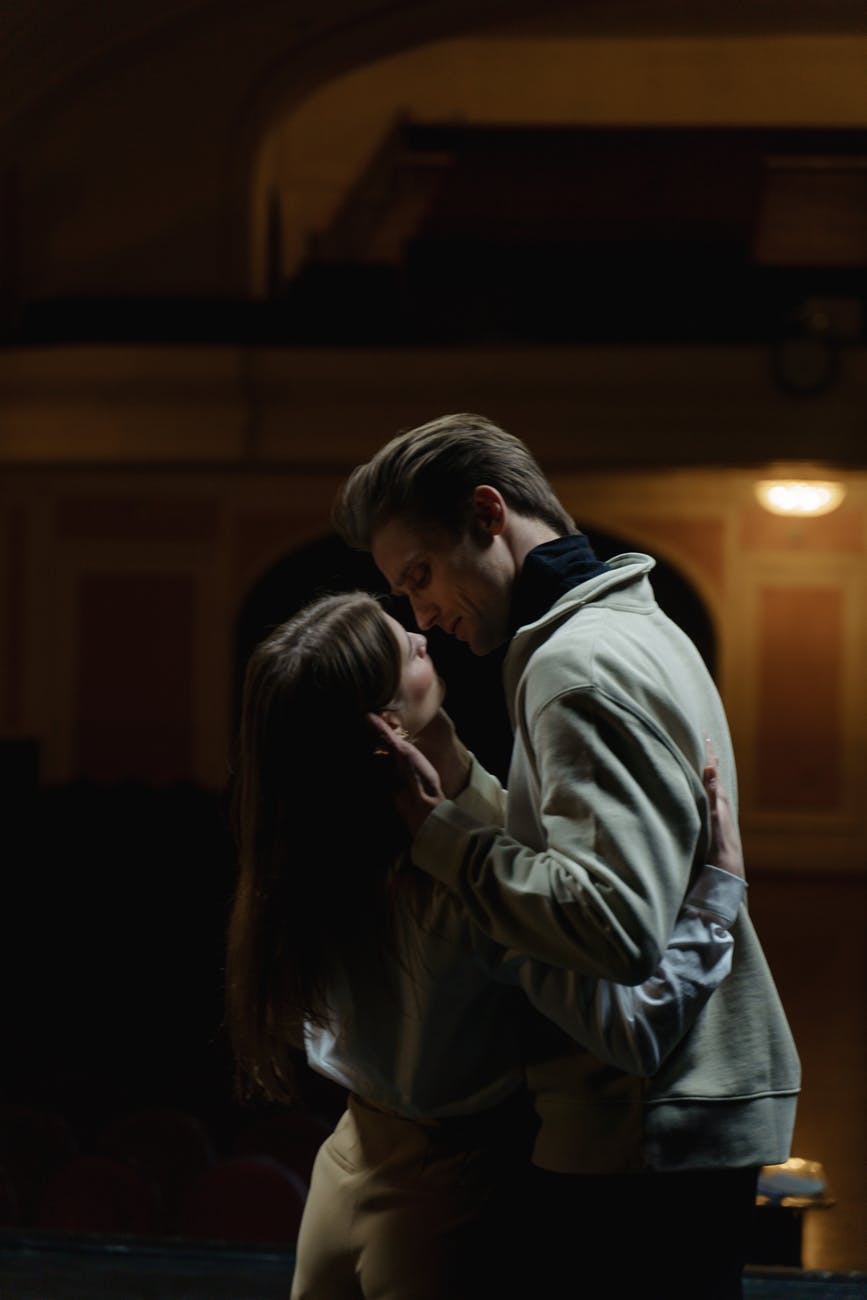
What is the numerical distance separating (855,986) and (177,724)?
5243mm

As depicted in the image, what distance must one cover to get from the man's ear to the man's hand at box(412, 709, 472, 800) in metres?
0.25

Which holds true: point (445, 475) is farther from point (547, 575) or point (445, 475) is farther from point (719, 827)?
point (719, 827)

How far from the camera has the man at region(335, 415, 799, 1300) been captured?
4.19ft

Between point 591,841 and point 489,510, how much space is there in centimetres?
38

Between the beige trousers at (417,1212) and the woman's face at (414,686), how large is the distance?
405 mm

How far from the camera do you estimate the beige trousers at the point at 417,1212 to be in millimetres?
1435

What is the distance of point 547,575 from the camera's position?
1479mm

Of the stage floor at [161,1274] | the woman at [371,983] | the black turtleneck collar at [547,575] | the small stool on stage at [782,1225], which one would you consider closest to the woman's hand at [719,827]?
the woman at [371,983]

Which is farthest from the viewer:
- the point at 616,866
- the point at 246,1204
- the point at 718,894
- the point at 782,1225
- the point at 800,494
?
the point at 800,494

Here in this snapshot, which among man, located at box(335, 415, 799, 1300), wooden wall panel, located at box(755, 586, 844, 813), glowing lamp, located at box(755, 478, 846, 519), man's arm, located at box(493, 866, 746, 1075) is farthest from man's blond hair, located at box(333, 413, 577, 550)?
wooden wall panel, located at box(755, 586, 844, 813)

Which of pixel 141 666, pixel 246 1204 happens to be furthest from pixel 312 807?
pixel 141 666

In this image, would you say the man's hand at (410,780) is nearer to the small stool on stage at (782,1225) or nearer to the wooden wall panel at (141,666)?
the small stool on stage at (782,1225)

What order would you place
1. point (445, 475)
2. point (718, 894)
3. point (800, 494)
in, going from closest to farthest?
point (718, 894)
point (445, 475)
point (800, 494)

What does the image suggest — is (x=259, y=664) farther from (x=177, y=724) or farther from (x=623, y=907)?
(x=177, y=724)
